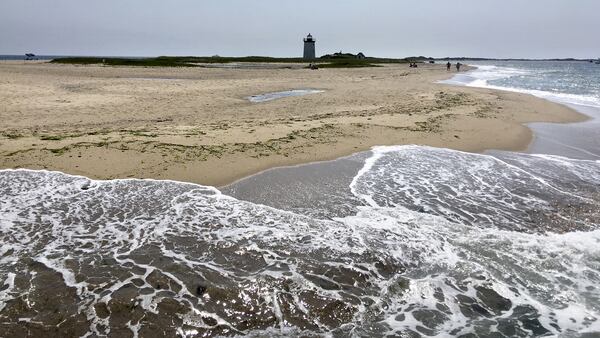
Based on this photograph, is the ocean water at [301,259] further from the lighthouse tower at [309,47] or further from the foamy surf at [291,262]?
the lighthouse tower at [309,47]

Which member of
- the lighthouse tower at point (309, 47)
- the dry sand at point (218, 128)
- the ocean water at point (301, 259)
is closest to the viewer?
the ocean water at point (301, 259)

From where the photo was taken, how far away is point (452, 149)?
12648 mm

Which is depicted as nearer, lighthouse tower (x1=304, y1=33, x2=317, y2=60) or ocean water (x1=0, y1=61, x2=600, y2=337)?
ocean water (x1=0, y1=61, x2=600, y2=337)

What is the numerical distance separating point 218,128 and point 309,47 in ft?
340

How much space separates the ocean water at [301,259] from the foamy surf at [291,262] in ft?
0.08

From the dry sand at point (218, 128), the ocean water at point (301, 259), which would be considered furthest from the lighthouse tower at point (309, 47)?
the ocean water at point (301, 259)

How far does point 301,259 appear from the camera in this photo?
5754 millimetres

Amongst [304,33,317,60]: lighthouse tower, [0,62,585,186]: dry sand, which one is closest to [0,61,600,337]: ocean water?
[0,62,585,186]: dry sand

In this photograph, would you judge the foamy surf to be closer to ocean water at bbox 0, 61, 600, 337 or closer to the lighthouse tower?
ocean water at bbox 0, 61, 600, 337

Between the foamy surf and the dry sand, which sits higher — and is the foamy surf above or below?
below

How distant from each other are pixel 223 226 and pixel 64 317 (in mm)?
2844

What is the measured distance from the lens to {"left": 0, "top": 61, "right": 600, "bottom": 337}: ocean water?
174 inches

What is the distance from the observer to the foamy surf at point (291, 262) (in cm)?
443

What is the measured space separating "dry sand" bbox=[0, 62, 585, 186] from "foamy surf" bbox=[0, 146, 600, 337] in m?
1.14
